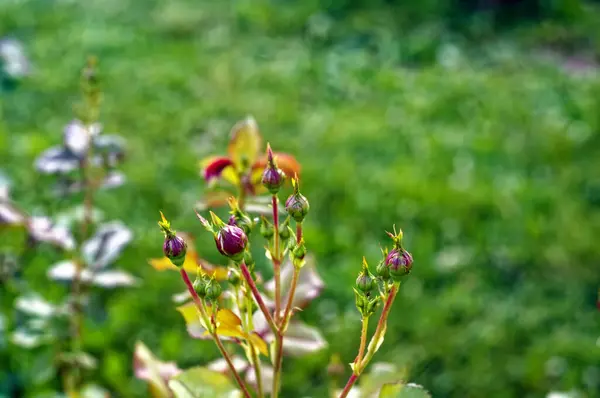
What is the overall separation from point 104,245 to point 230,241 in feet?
2.45

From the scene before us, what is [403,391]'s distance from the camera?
81 centimetres

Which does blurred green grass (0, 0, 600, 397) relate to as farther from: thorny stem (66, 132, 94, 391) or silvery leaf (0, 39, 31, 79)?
silvery leaf (0, 39, 31, 79)

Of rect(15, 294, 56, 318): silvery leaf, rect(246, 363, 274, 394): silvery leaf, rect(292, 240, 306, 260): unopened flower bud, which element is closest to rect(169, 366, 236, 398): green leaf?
rect(246, 363, 274, 394): silvery leaf

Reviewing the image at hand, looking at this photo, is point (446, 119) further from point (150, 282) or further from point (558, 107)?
point (150, 282)

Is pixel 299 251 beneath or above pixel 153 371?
above

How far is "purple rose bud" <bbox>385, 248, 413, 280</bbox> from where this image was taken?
0.72 meters

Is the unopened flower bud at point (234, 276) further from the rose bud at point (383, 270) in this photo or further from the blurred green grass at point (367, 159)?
the blurred green grass at point (367, 159)

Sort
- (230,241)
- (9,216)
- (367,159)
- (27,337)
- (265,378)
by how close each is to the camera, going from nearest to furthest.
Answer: (230,241), (265,378), (9,216), (27,337), (367,159)

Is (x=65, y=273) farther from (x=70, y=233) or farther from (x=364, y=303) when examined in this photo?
(x=364, y=303)

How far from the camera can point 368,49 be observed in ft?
13.6

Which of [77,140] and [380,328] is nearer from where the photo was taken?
[380,328]

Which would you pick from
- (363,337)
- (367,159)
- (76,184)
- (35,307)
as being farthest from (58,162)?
(367,159)

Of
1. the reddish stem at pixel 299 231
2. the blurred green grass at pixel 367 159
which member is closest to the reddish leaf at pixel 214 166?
the reddish stem at pixel 299 231

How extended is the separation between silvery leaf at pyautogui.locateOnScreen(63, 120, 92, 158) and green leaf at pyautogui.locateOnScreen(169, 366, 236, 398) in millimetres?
580
